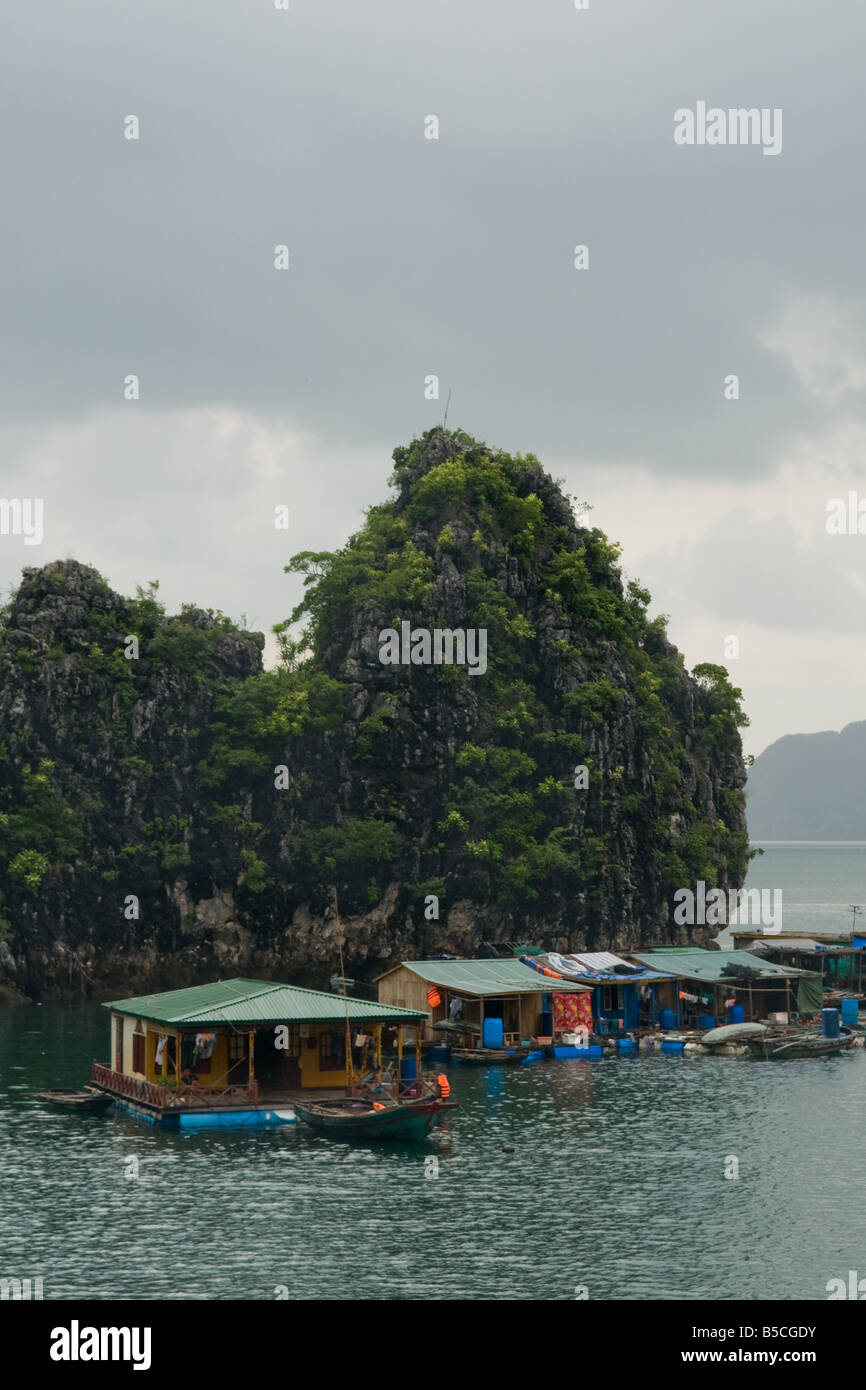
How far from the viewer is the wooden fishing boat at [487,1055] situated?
76.2 metres

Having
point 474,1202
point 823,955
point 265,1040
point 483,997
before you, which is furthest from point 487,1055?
point 823,955

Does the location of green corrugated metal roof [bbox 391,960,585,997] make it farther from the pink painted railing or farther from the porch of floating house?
the pink painted railing

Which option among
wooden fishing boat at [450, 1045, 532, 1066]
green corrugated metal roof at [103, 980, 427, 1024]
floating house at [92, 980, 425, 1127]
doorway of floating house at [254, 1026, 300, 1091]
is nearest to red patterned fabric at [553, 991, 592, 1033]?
wooden fishing boat at [450, 1045, 532, 1066]

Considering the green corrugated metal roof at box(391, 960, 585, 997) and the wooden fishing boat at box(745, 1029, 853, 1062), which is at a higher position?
the green corrugated metal roof at box(391, 960, 585, 997)

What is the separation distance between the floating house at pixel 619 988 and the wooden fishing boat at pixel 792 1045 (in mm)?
7941

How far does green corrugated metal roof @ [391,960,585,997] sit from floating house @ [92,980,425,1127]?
1822 centimetres

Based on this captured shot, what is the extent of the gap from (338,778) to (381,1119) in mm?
71269

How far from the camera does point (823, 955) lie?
11188 cm

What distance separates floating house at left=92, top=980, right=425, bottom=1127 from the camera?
57312 mm

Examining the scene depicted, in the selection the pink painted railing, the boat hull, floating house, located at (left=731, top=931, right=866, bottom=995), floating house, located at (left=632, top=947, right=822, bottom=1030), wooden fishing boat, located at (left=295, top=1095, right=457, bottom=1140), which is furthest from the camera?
floating house, located at (left=731, top=931, right=866, bottom=995)

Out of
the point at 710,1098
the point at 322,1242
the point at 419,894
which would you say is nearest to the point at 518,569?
the point at 419,894

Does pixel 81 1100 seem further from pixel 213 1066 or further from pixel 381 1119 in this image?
pixel 381 1119

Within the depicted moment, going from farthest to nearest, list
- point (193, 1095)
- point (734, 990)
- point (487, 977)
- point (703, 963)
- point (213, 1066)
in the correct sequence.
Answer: point (703, 963) < point (734, 990) < point (487, 977) < point (213, 1066) < point (193, 1095)

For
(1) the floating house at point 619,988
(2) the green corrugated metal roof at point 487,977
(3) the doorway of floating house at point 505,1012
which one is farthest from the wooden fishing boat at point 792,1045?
(3) the doorway of floating house at point 505,1012
